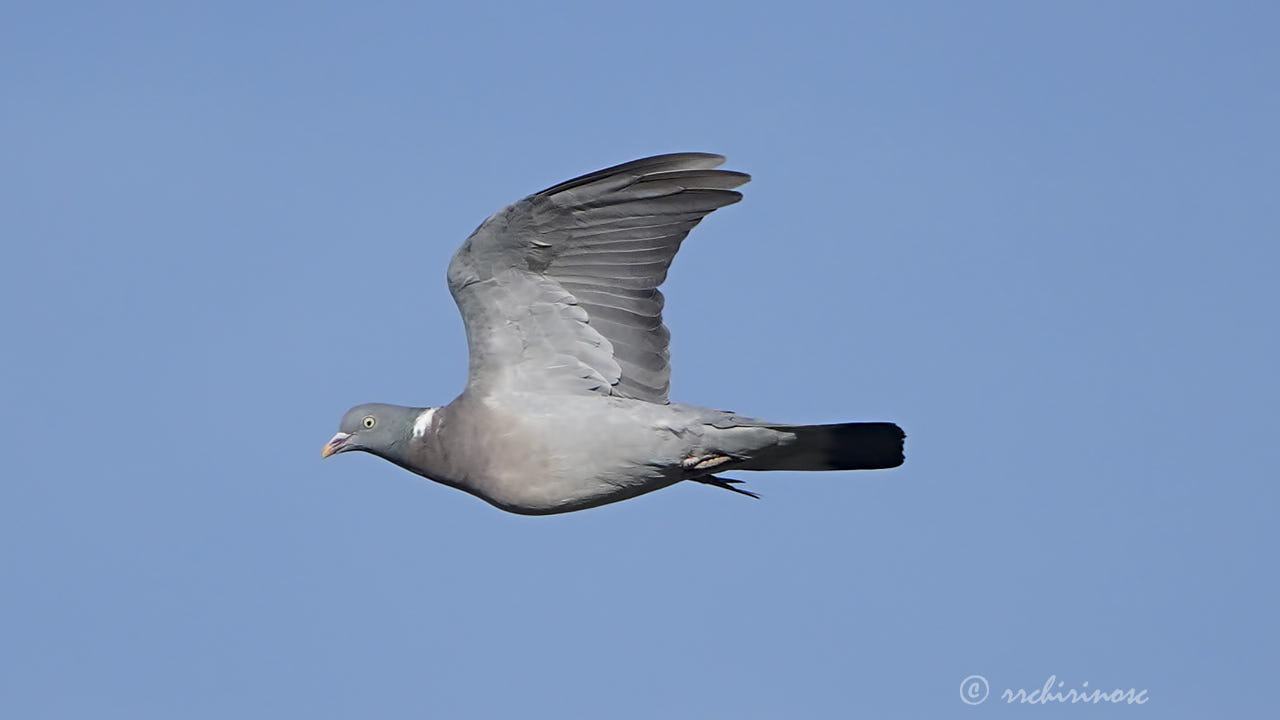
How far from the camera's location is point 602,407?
954 centimetres

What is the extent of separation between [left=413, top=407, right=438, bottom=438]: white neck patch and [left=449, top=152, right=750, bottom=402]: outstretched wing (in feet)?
1.06

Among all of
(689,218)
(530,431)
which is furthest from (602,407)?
(689,218)

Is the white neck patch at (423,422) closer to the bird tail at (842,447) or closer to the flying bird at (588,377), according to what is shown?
the flying bird at (588,377)

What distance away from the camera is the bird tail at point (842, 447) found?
9398 millimetres

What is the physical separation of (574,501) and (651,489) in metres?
0.48

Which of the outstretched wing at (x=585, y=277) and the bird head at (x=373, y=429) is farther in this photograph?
the bird head at (x=373, y=429)

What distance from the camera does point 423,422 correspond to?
9.80 m

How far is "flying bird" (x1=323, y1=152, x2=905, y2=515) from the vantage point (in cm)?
927

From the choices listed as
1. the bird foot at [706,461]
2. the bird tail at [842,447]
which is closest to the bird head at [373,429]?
the bird foot at [706,461]

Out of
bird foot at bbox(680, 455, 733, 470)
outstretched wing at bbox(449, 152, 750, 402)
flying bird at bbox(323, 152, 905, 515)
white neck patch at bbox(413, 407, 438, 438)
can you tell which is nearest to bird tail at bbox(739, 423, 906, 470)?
flying bird at bbox(323, 152, 905, 515)

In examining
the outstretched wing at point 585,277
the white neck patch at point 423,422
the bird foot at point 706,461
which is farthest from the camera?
the white neck patch at point 423,422

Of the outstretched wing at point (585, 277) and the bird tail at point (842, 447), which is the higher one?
the outstretched wing at point (585, 277)

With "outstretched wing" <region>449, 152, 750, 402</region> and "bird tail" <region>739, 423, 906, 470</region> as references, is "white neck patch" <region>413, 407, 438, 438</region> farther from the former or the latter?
"bird tail" <region>739, 423, 906, 470</region>

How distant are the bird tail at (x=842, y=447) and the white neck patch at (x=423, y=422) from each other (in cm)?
185
